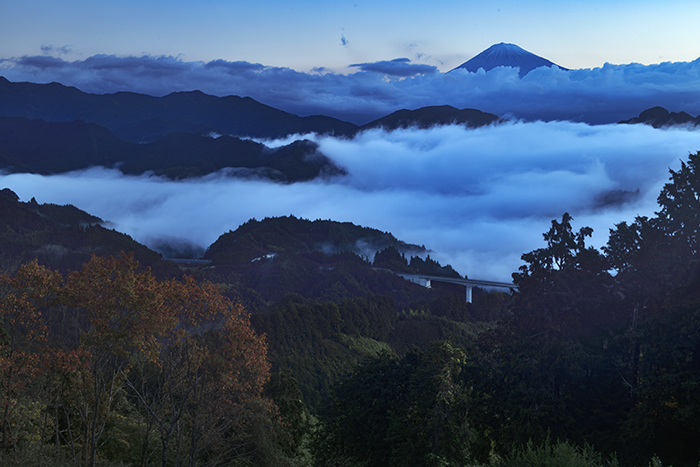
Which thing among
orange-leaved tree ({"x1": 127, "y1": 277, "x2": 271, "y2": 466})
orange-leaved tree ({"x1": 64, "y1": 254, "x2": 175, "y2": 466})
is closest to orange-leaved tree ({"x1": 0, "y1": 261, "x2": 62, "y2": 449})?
orange-leaved tree ({"x1": 64, "y1": 254, "x2": 175, "y2": 466})

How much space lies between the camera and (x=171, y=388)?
2403 cm

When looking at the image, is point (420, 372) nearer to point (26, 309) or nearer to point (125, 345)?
point (125, 345)

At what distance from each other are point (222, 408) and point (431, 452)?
12.3m

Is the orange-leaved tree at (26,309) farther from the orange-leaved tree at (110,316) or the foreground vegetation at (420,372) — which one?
the orange-leaved tree at (110,316)

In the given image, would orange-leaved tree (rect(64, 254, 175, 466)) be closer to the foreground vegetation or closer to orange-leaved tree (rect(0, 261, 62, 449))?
the foreground vegetation

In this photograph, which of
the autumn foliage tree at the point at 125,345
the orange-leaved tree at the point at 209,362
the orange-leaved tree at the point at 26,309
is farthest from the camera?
the orange-leaved tree at the point at 209,362

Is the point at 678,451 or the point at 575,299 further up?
the point at 575,299

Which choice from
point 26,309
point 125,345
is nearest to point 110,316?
point 125,345

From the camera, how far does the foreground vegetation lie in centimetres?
2316

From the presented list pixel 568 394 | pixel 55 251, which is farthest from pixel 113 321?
pixel 55 251

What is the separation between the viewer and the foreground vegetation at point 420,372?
23156 millimetres

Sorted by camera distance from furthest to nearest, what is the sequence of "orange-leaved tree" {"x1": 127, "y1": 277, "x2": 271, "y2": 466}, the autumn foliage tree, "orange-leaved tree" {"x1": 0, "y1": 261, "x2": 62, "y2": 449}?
"orange-leaved tree" {"x1": 127, "y1": 277, "x2": 271, "y2": 466}
the autumn foliage tree
"orange-leaved tree" {"x1": 0, "y1": 261, "x2": 62, "y2": 449}

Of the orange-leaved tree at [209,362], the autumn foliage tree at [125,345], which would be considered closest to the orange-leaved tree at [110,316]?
the autumn foliage tree at [125,345]

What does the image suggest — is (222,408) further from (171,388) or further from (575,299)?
(575,299)
